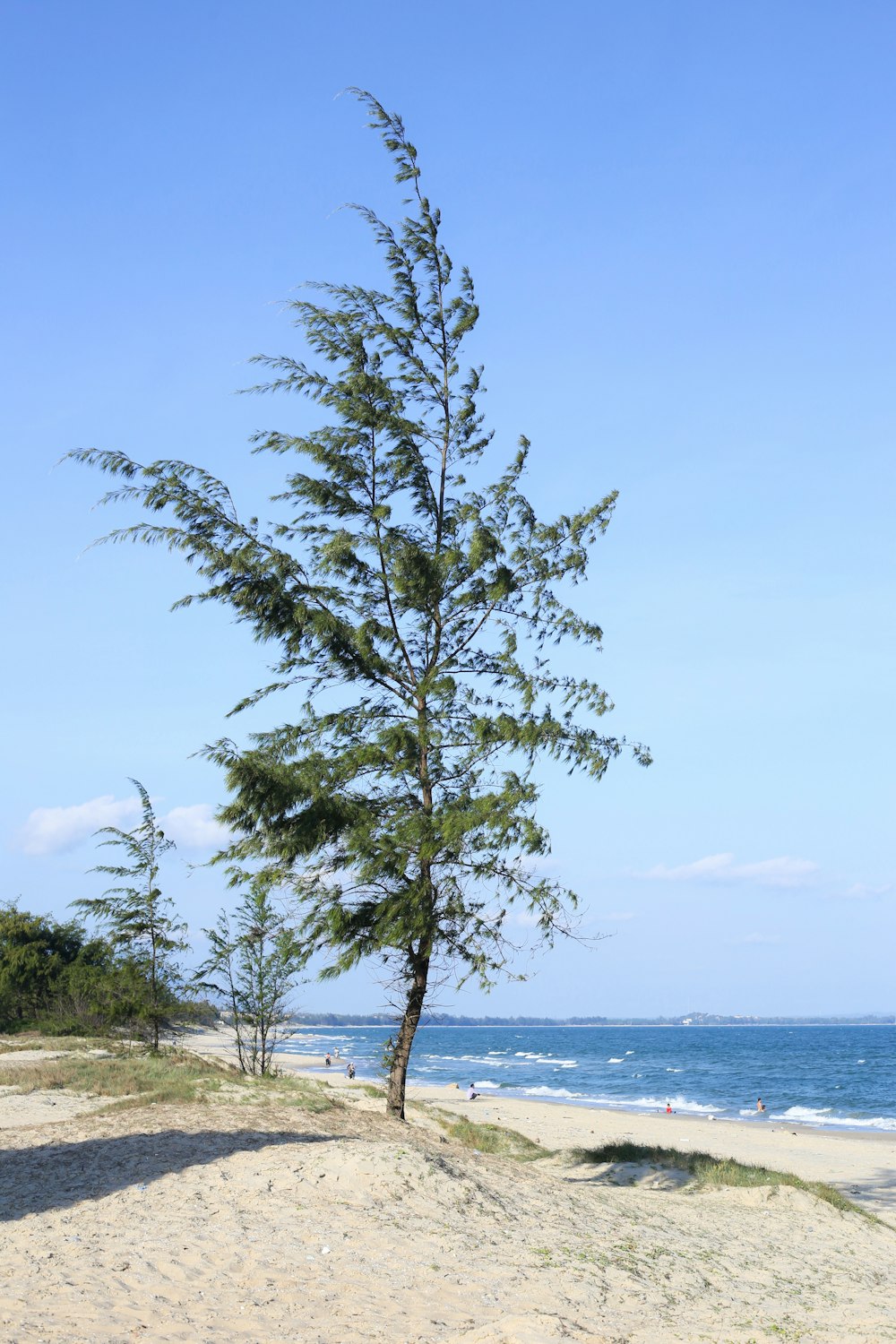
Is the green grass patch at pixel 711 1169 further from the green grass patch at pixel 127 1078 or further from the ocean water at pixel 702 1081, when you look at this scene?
the ocean water at pixel 702 1081

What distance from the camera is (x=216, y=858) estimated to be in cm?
1402

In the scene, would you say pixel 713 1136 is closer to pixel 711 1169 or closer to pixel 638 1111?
pixel 638 1111

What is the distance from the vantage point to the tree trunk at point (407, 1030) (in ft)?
48.3

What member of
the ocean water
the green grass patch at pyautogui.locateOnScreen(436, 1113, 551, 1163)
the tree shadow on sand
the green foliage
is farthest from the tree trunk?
the green foliage

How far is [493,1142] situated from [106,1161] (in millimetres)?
8848

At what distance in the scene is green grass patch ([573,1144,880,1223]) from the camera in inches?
626

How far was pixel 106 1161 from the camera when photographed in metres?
12.1

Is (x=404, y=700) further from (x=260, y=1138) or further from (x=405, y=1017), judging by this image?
(x=260, y=1138)

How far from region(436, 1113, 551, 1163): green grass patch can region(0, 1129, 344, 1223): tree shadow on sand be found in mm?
5905

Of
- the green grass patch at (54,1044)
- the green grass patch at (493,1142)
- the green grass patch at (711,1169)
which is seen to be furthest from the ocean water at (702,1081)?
the green grass patch at (711,1169)

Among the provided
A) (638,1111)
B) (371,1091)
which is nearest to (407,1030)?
(371,1091)

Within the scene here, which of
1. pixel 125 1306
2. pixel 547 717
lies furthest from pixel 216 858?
pixel 125 1306

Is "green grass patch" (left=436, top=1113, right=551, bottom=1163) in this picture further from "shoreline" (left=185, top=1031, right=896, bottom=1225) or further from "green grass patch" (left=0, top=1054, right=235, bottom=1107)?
"green grass patch" (left=0, top=1054, right=235, bottom=1107)

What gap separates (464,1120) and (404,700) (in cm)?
1049
